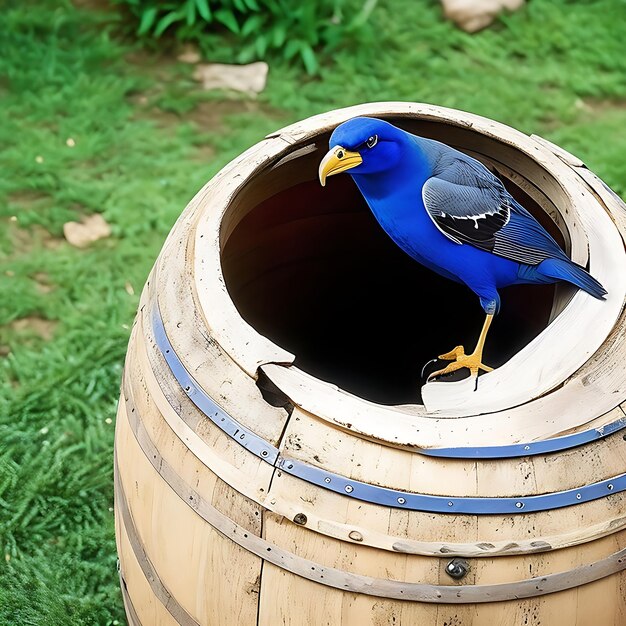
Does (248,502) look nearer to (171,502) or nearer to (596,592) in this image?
(171,502)

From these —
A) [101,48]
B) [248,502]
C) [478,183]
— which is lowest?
[101,48]

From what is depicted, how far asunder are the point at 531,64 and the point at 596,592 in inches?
150

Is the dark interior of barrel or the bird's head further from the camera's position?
the dark interior of barrel

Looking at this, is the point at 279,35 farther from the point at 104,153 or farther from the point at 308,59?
the point at 104,153

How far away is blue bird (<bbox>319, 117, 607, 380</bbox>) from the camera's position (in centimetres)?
182

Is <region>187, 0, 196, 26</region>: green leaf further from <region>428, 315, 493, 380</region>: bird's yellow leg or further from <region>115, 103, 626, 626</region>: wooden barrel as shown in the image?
<region>428, 315, 493, 380</region>: bird's yellow leg

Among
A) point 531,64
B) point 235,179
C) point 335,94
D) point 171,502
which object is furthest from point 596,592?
point 531,64

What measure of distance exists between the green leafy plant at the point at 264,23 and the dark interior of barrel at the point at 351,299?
2369 mm

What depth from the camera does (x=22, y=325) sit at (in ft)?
11.6

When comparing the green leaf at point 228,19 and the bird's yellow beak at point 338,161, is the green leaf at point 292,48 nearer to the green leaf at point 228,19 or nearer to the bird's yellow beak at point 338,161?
the green leaf at point 228,19

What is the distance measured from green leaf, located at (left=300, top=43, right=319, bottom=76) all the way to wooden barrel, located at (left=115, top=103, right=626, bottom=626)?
2813 millimetres

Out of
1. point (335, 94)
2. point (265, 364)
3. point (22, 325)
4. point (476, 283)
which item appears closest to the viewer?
point (265, 364)

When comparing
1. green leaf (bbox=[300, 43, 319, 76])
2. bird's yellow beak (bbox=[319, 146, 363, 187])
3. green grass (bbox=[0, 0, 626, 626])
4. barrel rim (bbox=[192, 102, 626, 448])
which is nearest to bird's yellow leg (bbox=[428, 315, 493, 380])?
barrel rim (bbox=[192, 102, 626, 448])

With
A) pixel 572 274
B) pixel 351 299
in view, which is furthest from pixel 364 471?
pixel 351 299
